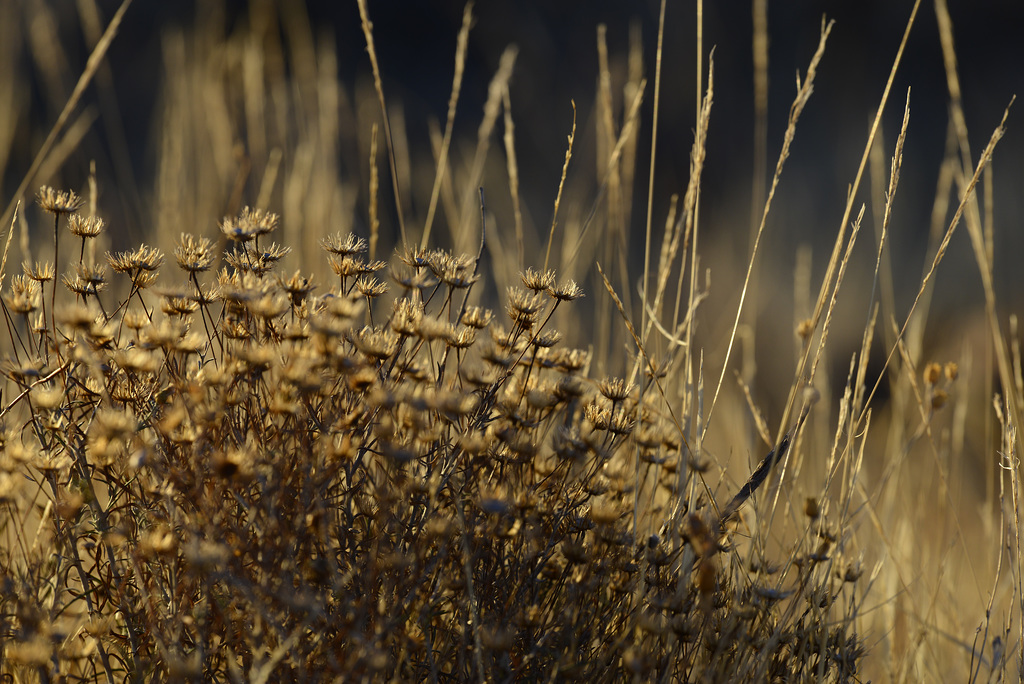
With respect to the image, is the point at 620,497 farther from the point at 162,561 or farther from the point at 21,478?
the point at 21,478

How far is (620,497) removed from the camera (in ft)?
5.12

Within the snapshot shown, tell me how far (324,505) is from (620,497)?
585 millimetres

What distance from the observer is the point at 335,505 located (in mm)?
1188

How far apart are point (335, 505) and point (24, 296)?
0.63m

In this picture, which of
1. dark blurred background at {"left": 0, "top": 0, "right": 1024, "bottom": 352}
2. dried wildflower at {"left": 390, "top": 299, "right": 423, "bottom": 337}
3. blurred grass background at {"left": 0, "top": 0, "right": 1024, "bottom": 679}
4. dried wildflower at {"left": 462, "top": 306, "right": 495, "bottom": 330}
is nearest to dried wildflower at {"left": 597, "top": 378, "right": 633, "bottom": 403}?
dried wildflower at {"left": 462, "top": 306, "right": 495, "bottom": 330}

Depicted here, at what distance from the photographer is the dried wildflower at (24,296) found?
4.32 ft

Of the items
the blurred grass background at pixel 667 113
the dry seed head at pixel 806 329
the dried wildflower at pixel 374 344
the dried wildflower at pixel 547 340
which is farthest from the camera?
the blurred grass background at pixel 667 113

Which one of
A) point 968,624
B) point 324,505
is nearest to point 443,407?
point 324,505

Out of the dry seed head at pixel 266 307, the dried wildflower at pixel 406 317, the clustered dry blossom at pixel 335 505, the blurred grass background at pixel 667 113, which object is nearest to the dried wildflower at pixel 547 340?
the clustered dry blossom at pixel 335 505

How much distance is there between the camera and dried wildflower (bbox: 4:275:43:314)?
4.32ft

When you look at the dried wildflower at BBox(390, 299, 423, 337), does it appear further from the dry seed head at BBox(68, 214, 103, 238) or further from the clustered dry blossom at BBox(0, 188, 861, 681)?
the dry seed head at BBox(68, 214, 103, 238)

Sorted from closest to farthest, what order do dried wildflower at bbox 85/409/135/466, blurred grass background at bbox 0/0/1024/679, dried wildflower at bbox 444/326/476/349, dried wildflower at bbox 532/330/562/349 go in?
1. dried wildflower at bbox 85/409/135/466
2. dried wildflower at bbox 444/326/476/349
3. dried wildflower at bbox 532/330/562/349
4. blurred grass background at bbox 0/0/1024/679

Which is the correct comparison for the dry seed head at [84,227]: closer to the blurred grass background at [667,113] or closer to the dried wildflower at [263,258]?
the dried wildflower at [263,258]

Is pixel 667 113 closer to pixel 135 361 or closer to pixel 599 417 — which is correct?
pixel 599 417
